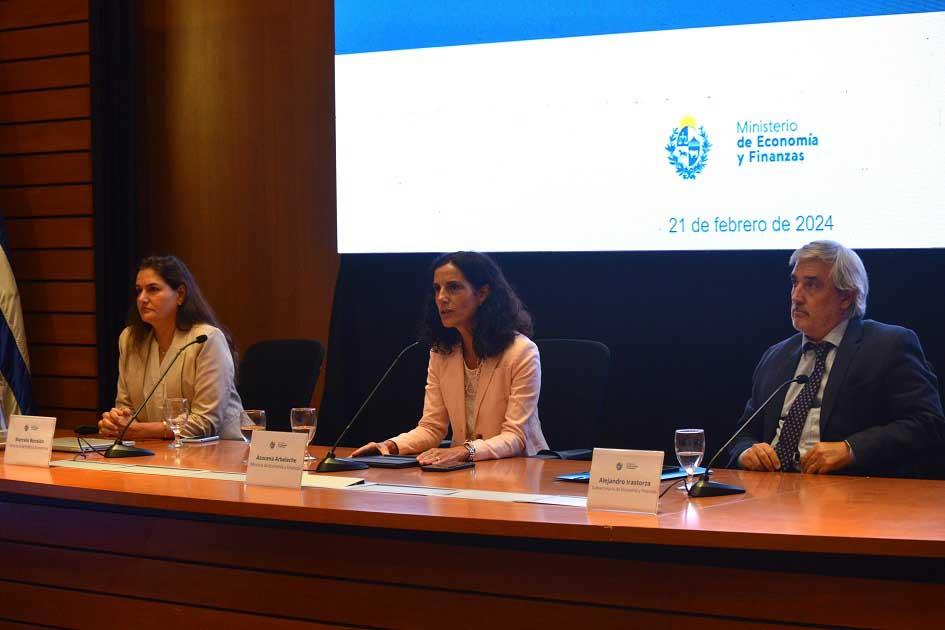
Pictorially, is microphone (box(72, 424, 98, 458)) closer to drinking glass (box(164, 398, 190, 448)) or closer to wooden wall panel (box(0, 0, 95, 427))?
drinking glass (box(164, 398, 190, 448))

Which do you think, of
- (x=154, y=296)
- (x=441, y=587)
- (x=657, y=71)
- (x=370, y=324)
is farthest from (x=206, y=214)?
(x=441, y=587)

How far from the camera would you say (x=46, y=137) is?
5.34 metres

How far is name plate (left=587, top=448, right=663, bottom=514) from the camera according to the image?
212 cm

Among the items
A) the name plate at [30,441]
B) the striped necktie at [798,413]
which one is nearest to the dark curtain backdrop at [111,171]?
the name plate at [30,441]

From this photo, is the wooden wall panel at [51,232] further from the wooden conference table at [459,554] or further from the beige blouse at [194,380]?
the wooden conference table at [459,554]

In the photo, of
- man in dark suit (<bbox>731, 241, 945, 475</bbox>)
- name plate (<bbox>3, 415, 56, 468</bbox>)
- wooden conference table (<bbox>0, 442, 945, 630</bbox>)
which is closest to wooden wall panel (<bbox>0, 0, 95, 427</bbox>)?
name plate (<bbox>3, 415, 56, 468</bbox>)

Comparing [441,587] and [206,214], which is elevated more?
[206,214]

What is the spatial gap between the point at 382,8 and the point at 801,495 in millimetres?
3168

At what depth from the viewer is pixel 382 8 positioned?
4.76m

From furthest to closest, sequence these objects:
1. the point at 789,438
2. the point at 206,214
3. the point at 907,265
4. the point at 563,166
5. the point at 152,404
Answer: the point at 206,214 < the point at 563,166 < the point at 907,265 < the point at 152,404 < the point at 789,438

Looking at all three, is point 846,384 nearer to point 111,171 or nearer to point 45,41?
point 111,171

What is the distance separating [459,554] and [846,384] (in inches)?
52.4

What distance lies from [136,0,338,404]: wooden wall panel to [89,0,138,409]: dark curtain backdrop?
230 millimetres

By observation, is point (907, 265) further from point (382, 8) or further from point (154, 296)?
point (154, 296)
